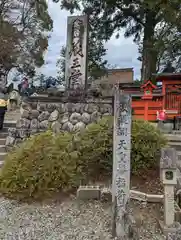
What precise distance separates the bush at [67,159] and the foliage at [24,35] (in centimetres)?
1756

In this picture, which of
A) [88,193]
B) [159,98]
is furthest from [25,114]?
[159,98]

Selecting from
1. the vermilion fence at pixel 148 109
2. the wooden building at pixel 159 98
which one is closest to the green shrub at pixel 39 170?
the wooden building at pixel 159 98

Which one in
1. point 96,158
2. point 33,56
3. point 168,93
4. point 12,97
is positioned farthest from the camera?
point 33,56

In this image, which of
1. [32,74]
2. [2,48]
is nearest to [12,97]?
[2,48]

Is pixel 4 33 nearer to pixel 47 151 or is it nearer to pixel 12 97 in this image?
pixel 12 97

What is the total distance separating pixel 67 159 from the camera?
4.58 m

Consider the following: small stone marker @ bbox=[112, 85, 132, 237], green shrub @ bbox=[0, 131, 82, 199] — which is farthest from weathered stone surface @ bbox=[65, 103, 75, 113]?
small stone marker @ bbox=[112, 85, 132, 237]

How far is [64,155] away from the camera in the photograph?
4578mm

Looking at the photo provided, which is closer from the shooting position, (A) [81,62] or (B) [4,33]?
(A) [81,62]

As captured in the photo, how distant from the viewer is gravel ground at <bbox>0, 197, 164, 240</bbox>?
3.50 meters

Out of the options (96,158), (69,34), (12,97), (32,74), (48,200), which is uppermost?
(32,74)

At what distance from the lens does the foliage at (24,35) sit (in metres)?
21.6

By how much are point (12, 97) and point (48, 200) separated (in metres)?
12.0

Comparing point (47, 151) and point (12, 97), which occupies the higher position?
point (12, 97)
